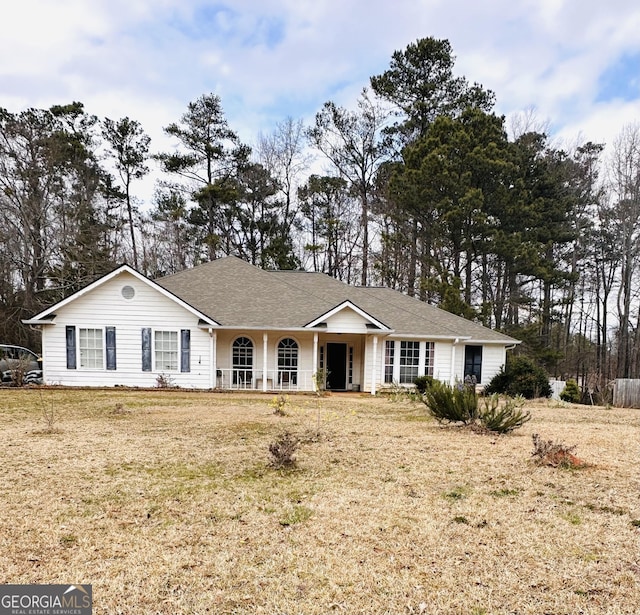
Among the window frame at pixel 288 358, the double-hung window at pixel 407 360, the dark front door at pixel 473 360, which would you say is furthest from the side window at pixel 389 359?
the window frame at pixel 288 358

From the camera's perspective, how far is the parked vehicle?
49.5ft

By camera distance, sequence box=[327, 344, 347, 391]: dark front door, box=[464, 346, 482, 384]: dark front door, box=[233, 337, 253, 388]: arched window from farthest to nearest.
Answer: box=[464, 346, 482, 384]: dark front door → box=[327, 344, 347, 391]: dark front door → box=[233, 337, 253, 388]: arched window

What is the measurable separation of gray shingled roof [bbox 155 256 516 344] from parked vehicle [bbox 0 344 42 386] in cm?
569

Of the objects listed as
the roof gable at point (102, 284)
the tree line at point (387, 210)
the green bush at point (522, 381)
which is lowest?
the green bush at point (522, 381)

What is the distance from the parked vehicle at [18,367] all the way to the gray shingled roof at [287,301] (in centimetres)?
569

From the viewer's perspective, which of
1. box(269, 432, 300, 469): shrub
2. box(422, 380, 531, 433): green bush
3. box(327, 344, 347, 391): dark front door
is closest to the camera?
box(269, 432, 300, 469): shrub

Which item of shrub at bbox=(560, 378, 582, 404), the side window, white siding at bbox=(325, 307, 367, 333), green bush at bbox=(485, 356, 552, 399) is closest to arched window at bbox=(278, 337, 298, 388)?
white siding at bbox=(325, 307, 367, 333)

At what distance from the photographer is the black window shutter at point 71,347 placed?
15.9 metres

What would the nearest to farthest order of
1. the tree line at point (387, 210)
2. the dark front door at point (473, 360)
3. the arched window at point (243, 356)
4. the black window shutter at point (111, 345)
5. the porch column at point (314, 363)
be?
the black window shutter at point (111, 345), the porch column at point (314, 363), the arched window at point (243, 356), the dark front door at point (473, 360), the tree line at point (387, 210)

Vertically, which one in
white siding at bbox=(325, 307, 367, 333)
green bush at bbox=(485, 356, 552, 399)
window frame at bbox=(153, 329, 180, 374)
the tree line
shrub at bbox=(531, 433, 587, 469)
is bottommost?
green bush at bbox=(485, 356, 552, 399)

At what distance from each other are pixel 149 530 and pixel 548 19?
1419 cm

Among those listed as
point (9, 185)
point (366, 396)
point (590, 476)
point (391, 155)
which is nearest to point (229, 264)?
point (366, 396)

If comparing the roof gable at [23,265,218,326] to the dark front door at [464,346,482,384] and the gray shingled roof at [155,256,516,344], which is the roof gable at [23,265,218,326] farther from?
the dark front door at [464,346,482,384]

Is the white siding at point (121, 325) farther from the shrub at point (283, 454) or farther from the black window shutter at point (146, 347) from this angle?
the shrub at point (283, 454)
